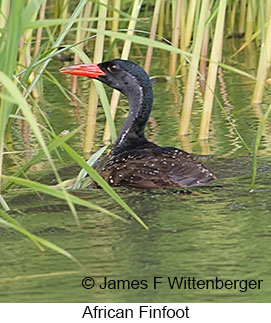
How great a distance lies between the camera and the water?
480cm

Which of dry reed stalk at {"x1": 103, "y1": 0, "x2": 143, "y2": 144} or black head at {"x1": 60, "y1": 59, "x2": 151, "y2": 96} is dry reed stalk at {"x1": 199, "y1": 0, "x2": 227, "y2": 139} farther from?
dry reed stalk at {"x1": 103, "y1": 0, "x2": 143, "y2": 144}

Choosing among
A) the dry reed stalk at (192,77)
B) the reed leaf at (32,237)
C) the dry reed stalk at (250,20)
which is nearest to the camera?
the reed leaf at (32,237)

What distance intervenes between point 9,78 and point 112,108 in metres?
3.51

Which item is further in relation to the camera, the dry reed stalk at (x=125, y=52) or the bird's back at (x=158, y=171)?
the dry reed stalk at (x=125, y=52)

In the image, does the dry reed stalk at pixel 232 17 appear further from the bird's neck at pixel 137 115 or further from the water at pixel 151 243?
the water at pixel 151 243

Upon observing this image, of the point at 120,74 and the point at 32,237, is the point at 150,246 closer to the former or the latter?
the point at 32,237

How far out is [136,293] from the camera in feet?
15.7

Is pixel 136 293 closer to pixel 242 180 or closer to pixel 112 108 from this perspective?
pixel 242 180

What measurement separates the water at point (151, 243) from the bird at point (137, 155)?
10 cm

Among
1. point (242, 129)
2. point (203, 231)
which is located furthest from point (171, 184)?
point (242, 129)

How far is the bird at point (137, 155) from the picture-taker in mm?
6715

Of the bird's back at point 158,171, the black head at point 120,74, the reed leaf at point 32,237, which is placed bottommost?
the reed leaf at point 32,237

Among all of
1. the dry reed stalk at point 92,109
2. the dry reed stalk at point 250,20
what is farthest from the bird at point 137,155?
the dry reed stalk at point 250,20

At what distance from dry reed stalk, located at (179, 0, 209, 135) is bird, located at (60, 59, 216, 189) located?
1.31ft
